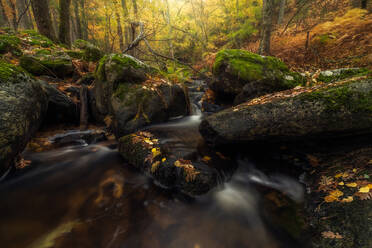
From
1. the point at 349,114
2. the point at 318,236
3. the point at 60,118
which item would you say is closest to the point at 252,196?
the point at 318,236

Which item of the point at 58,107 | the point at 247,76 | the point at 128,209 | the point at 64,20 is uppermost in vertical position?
the point at 64,20

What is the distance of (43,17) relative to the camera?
831 cm

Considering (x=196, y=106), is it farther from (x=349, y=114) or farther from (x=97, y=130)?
(x=349, y=114)

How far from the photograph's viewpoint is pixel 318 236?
78.2 inches

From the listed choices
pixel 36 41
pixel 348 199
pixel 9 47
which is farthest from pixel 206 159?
pixel 36 41

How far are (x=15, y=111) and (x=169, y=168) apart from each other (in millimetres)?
2620

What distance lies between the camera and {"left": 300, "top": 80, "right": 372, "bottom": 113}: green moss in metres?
2.59

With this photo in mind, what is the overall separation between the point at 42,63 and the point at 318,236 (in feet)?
26.7

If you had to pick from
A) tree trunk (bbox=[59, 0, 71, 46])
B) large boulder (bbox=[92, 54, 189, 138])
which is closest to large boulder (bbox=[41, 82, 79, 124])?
large boulder (bbox=[92, 54, 189, 138])

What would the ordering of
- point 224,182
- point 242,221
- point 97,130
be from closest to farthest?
point 242,221, point 224,182, point 97,130

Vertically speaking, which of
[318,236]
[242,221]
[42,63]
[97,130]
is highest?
[42,63]

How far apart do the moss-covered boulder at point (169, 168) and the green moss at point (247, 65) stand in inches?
155

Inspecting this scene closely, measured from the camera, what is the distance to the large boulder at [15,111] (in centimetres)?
263

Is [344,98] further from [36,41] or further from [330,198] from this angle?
[36,41]
